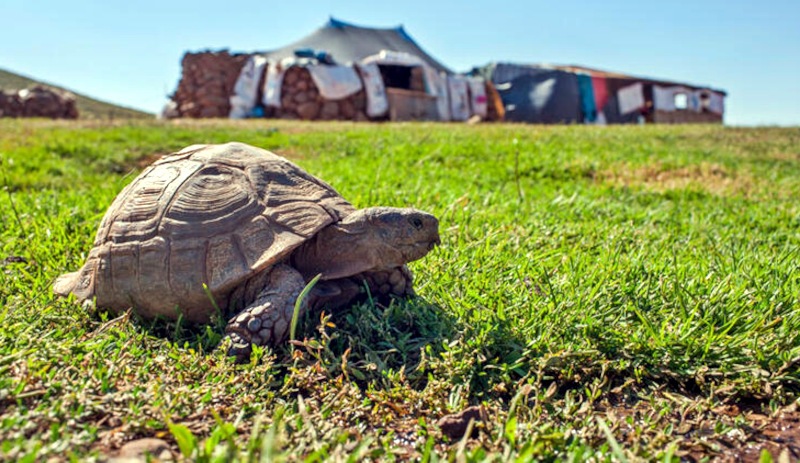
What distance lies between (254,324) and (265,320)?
42 millimetres

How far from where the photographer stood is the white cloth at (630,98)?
2444cm

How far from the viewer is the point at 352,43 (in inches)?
1027

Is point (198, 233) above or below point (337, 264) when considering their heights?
above

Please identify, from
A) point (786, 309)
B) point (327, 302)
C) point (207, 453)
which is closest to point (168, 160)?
point (327, 302)

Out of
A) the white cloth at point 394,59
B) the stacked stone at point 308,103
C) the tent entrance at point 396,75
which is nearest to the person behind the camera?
the stacked stone at point 308,103

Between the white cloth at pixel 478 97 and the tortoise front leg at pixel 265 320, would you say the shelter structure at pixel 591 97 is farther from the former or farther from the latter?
the tortoise front leg at pixel 265 320

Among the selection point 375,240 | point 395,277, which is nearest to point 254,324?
point 375,240

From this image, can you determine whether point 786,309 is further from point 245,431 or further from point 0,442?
point 0,442

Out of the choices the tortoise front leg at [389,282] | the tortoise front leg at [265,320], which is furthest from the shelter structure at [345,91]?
the tortoise front leg at [265,320]

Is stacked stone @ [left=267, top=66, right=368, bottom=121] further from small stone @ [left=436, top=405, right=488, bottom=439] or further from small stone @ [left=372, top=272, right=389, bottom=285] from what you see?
small stone @ [left=436, top=405, right=488, bottom=439]

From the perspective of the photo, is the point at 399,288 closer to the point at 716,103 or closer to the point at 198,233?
the point at 198,233

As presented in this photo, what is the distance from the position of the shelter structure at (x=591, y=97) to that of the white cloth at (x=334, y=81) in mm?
6397

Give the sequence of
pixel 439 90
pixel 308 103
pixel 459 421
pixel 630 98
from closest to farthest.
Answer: pixel 459 421 → pixel 308 103 → pixel 439 90 → pixel 630 98

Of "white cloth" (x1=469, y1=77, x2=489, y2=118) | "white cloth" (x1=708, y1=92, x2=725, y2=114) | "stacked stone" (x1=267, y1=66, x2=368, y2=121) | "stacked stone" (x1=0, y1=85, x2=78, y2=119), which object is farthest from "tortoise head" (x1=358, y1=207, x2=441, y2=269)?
"white cloth" (x1=708, y1=92, x2=725, y2=114)
